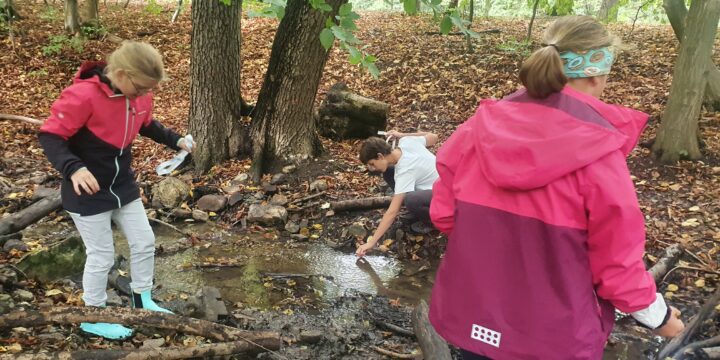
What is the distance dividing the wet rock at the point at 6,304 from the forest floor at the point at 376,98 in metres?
0.13

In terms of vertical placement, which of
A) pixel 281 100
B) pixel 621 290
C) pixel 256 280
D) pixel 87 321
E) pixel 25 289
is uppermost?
pixel 621 290

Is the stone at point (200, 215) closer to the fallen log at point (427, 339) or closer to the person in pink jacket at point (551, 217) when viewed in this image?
the fallen log at point (427, 339)

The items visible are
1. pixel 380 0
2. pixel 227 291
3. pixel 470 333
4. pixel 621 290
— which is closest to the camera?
pixel 621 290

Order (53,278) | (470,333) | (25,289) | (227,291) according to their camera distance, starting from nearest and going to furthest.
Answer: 1. (470,333)
2. (25,289)
3. (53,278)
4. (227,291)

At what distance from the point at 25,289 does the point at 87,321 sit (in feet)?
3.48

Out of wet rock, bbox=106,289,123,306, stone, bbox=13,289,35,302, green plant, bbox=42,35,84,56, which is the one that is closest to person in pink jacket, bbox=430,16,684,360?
wet rock, bbox=106,289,123,306

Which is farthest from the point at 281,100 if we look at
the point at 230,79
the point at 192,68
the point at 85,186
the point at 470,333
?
the point at 470,333

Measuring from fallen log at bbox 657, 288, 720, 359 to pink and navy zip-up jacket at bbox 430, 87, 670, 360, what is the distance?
182cm

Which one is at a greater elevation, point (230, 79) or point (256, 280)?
point (230, 79)

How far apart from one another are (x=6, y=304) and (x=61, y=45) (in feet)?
35.4

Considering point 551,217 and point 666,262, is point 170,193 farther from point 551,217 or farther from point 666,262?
point 551,217

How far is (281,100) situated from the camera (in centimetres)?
657

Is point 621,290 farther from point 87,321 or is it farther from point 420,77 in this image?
point 420,77

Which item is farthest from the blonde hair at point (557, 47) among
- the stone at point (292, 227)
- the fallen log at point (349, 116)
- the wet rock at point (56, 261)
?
the fallen log at point (349, 116)
